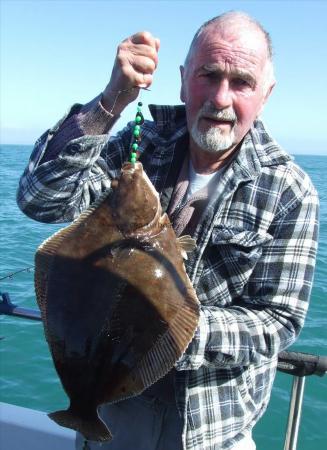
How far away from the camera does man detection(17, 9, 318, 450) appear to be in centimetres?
250

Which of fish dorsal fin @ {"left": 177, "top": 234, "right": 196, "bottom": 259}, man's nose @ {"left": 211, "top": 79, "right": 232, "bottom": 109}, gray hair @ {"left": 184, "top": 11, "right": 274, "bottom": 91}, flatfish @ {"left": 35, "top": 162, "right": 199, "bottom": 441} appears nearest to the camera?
flatfish @ {"left": 35, "top": 162, "right": 199, "bottom": 441}

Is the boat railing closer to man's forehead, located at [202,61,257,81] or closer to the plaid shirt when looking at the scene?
the plaid shirt

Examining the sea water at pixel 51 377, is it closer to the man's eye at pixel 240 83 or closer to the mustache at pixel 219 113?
the mustache at pixel 219 113

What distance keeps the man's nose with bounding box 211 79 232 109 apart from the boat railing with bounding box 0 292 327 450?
62.9 inches

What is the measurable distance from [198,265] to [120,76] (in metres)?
1.05

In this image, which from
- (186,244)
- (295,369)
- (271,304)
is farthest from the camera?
(295,369)

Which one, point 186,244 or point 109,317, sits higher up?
point 186,244

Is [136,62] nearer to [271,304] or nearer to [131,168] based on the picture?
[131,168]

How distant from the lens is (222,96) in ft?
8.53

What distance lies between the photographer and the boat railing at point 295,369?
10.1 feet

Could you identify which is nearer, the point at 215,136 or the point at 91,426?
the point at 91,426

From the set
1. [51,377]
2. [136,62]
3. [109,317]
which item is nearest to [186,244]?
[109,317]

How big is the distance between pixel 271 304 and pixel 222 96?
3.70ft

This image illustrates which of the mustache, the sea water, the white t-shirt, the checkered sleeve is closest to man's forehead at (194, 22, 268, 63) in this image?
the mustache
